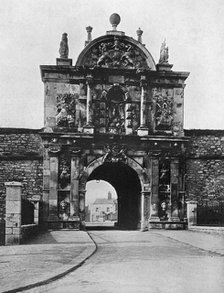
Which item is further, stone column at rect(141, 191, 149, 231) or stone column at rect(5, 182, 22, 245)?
stone column at rect(141, 191, 149, 231)

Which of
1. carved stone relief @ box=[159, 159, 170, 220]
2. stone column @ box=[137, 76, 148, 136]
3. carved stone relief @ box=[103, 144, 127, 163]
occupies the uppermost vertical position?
stone column @ box=[137, 76, 148, 136]

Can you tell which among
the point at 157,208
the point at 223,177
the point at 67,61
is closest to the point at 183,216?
the point at 157,208

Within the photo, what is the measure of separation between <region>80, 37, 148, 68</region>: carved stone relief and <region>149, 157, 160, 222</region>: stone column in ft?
14.2

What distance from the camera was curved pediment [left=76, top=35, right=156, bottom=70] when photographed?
20812 mm

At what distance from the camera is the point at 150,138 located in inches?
805

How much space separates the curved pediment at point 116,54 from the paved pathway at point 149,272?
425 inches

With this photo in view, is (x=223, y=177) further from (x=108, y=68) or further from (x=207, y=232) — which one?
(x=108, y=68)

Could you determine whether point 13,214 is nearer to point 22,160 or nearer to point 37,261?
point 37,261

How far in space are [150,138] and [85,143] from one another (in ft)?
9.11

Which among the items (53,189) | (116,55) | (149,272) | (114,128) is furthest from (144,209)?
(149,272)

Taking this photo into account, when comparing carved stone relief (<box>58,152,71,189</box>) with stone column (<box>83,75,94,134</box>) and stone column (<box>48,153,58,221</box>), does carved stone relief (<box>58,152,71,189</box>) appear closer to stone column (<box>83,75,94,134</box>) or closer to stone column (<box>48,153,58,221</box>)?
stone column (<box>48,153,58,221</box>)

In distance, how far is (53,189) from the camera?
20.0 metres

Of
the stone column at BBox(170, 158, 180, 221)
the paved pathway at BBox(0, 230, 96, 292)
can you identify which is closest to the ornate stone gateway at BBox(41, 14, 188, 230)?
the stone column at BBox(170, 158, 180, 221)

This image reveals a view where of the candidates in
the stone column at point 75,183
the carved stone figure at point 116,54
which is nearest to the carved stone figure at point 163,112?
the carved stone figure at point 116,54
